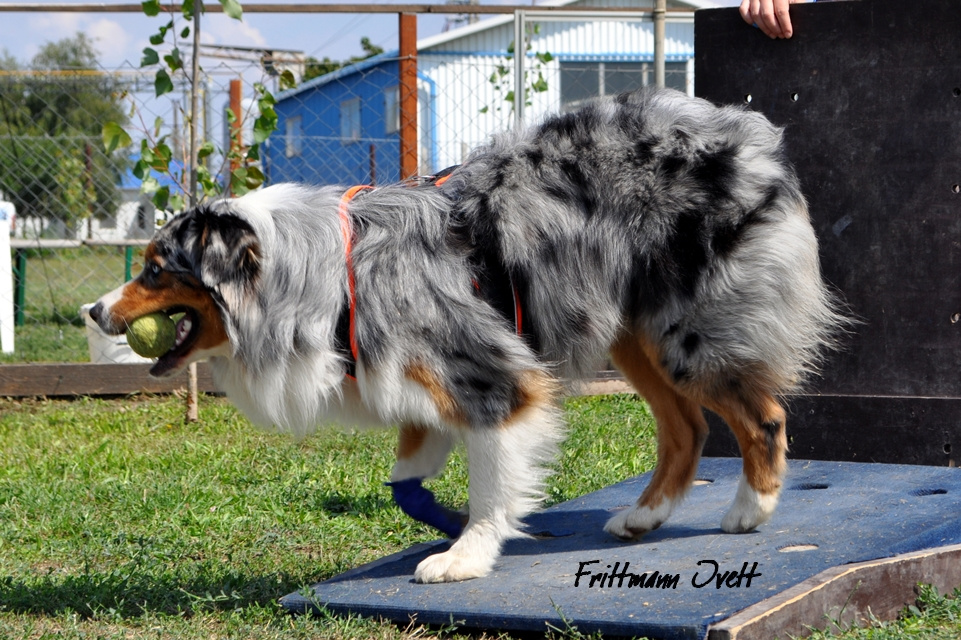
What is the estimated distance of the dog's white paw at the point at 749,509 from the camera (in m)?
3.41

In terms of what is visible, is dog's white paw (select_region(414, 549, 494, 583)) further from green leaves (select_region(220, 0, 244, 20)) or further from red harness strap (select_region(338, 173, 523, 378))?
green leaves (select_region(220, 0, 244, 20))

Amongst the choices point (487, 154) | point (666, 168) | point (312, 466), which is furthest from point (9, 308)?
point (666, 168)

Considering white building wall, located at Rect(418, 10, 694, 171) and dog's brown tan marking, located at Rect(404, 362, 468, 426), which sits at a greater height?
white building wall, located at Rect(418, 10, 694, 171)

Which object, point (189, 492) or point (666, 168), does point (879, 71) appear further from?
point (189, 492)

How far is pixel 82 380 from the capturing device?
23.6 feet

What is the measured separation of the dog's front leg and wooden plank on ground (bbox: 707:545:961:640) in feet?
3.02

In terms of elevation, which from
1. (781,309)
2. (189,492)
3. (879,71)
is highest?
(879,71)

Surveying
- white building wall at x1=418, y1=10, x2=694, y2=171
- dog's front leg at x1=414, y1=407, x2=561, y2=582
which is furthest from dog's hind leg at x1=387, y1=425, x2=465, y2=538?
white building wall at x1=418, y1=10, x2=694, y2=171

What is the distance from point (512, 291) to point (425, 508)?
869 millimetres

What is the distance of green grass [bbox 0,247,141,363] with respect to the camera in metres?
8.87

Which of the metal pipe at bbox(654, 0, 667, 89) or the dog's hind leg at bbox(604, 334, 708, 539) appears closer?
the dog's hind leg at bbox(604, 334, 708, 539)

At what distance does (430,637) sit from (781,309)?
162 cm

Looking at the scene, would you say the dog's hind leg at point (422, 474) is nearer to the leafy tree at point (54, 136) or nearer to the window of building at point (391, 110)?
the leafy tree at point (54, 136)

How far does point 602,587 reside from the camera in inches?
119
